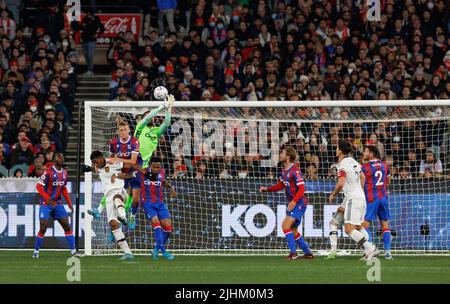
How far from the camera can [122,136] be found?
2083 cm

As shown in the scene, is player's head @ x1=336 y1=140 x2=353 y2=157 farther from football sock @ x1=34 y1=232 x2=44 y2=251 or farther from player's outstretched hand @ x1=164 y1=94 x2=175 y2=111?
football sock @ x1=34 y1=232 x2=44 y2=251

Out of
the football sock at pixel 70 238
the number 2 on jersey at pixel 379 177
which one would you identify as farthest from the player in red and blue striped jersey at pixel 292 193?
the football sock at pixel 70 238

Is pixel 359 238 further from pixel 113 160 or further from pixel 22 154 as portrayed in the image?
pixel 22 154

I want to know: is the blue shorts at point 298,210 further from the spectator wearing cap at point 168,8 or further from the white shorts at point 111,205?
the spectator wearing cap at point 168,8

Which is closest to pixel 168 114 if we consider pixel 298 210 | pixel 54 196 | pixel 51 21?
pixel 298 210

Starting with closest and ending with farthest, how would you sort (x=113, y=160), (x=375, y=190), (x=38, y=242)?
(x=113, y=160), (x=375, y=190), (x=38, y=242)

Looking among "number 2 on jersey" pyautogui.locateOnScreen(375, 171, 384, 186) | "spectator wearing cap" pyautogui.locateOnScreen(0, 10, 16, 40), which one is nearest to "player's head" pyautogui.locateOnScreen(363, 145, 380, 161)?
"number 2 on jersey" pyautogui.locateOnScreen(375, 171, 384, 186)

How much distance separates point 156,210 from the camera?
21141 millimetres

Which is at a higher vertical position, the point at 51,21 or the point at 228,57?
the point at 51,21

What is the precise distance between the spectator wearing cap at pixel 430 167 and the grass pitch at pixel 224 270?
7.69 feet

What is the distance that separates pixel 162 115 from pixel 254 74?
5.15m

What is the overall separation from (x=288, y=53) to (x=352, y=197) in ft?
32.6
